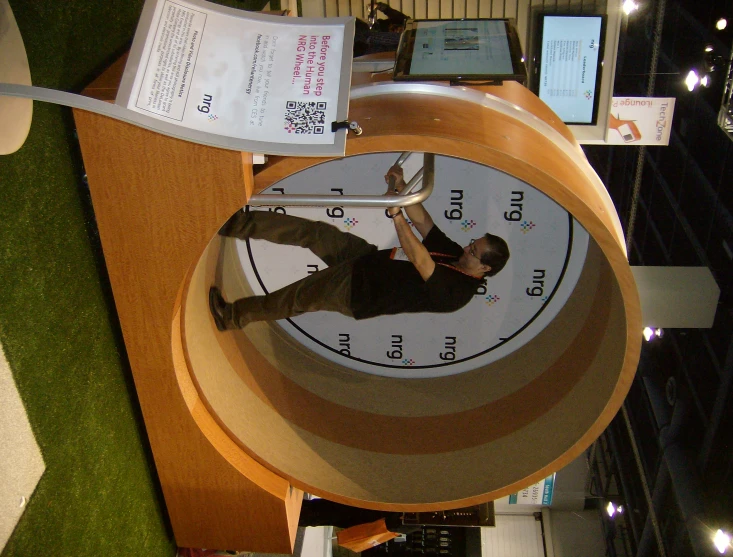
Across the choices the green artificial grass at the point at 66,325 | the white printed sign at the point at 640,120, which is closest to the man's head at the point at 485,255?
the green artificial grass at the point at 66,325

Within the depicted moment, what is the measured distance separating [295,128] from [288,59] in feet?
0.73

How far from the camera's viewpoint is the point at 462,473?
7.85ft

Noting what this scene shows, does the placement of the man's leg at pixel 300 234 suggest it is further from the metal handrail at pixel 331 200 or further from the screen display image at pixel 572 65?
the screen display image at pixel 572 65

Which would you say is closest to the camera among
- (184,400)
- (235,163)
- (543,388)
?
(235,163)

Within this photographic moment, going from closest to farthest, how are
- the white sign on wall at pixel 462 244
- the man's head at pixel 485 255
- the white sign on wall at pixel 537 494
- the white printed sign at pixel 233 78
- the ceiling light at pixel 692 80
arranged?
the white printed sign at pixel 233 78 < the man's head at pixel 485 255 < the white sign on wall at pixel 462 244 < the ceiling light at pixel 692 80 < the white sign on wall at pixel 537 494

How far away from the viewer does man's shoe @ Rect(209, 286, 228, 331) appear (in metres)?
2.54

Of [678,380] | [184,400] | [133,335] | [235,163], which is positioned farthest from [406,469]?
[678,380]

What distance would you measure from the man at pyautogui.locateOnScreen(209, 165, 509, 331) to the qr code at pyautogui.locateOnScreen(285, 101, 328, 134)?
72cm

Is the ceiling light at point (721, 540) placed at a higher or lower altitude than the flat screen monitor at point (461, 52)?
lower

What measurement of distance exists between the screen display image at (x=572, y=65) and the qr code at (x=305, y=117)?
3.50m

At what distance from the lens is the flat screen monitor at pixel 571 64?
4.56 meters

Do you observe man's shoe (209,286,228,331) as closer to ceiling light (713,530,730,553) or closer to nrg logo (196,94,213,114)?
nrg logo (196,94,213,114)

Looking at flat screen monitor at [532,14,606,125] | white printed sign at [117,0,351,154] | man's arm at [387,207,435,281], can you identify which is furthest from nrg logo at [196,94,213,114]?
flat screen monitor at [532,14,606,125]

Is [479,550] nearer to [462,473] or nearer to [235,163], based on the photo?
[462,473]
